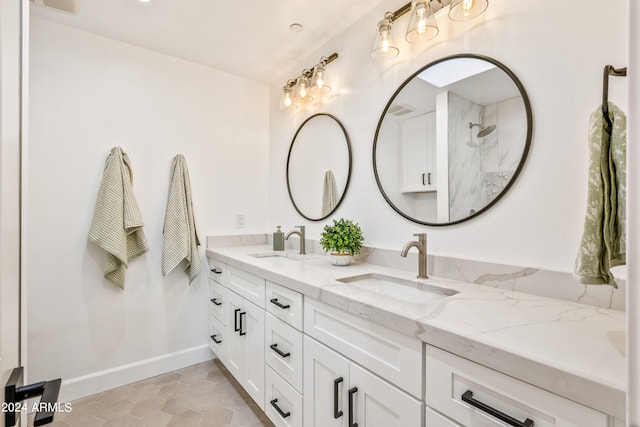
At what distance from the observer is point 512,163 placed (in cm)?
120

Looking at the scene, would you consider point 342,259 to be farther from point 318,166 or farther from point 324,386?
point 318,166

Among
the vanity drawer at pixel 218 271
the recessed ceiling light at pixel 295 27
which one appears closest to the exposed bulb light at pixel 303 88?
the recessed ceiling light at pixel 295 27

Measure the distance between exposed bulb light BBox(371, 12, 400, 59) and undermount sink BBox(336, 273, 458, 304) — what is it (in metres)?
1.16

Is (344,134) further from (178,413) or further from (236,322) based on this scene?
(178,413)

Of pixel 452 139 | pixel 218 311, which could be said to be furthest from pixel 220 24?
pixel 218 311

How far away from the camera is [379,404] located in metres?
0.97

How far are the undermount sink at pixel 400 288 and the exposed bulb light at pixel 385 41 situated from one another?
1.16m

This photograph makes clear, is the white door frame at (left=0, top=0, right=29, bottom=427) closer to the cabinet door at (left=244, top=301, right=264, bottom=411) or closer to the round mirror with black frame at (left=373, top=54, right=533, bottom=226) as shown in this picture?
the cabinet door at (left=244, top=301, right=264, bottom=411)

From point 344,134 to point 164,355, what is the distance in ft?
6.71

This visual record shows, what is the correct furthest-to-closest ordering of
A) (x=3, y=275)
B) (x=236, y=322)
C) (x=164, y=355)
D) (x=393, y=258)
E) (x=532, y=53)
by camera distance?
1. (x=164, y=355)
2. (x=236, y=322)
3. (x=393, y=258)
4. (x=532, y=53)
5. (x=3, y=275)

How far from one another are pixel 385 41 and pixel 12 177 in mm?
1588

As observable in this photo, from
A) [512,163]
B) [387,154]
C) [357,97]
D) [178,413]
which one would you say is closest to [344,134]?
[357,97]

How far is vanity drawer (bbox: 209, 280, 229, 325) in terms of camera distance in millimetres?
2102

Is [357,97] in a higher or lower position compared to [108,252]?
higher
